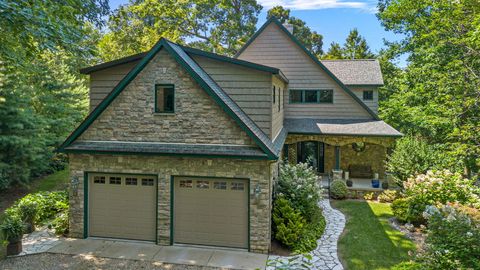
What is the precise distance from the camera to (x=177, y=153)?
10.7m

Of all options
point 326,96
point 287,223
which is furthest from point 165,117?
point 326,96

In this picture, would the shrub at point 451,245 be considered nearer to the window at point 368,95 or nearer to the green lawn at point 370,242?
the green lawn at point 370,242

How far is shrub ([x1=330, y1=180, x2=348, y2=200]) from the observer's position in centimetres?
1708

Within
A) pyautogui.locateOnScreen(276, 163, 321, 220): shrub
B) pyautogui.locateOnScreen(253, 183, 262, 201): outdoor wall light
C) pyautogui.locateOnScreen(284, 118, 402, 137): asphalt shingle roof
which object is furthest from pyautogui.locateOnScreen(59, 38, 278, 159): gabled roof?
pyautogui.locateOnScreen(284, 118, 402, 137): asphalt shingle roof

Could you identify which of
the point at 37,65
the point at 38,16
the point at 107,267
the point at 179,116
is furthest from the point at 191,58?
the point at 37,65

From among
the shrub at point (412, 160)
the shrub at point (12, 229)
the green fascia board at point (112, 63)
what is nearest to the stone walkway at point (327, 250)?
the shrub at point (412, 160)

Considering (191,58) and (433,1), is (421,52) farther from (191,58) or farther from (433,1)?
(191,58)

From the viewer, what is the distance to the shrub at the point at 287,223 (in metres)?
10.8

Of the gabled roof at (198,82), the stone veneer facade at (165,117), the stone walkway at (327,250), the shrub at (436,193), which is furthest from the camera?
the shrub at (436,193)

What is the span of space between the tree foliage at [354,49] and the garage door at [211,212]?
40.9 metres

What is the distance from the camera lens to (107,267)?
9.62 m

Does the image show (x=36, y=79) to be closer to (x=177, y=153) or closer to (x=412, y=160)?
(x=177, y=153)

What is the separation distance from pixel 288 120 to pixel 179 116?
1045 centimetres

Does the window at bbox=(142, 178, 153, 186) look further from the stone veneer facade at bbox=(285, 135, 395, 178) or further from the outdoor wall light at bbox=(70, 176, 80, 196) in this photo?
the stone veneer facade at bbox=(285, 135, 395, 178)
